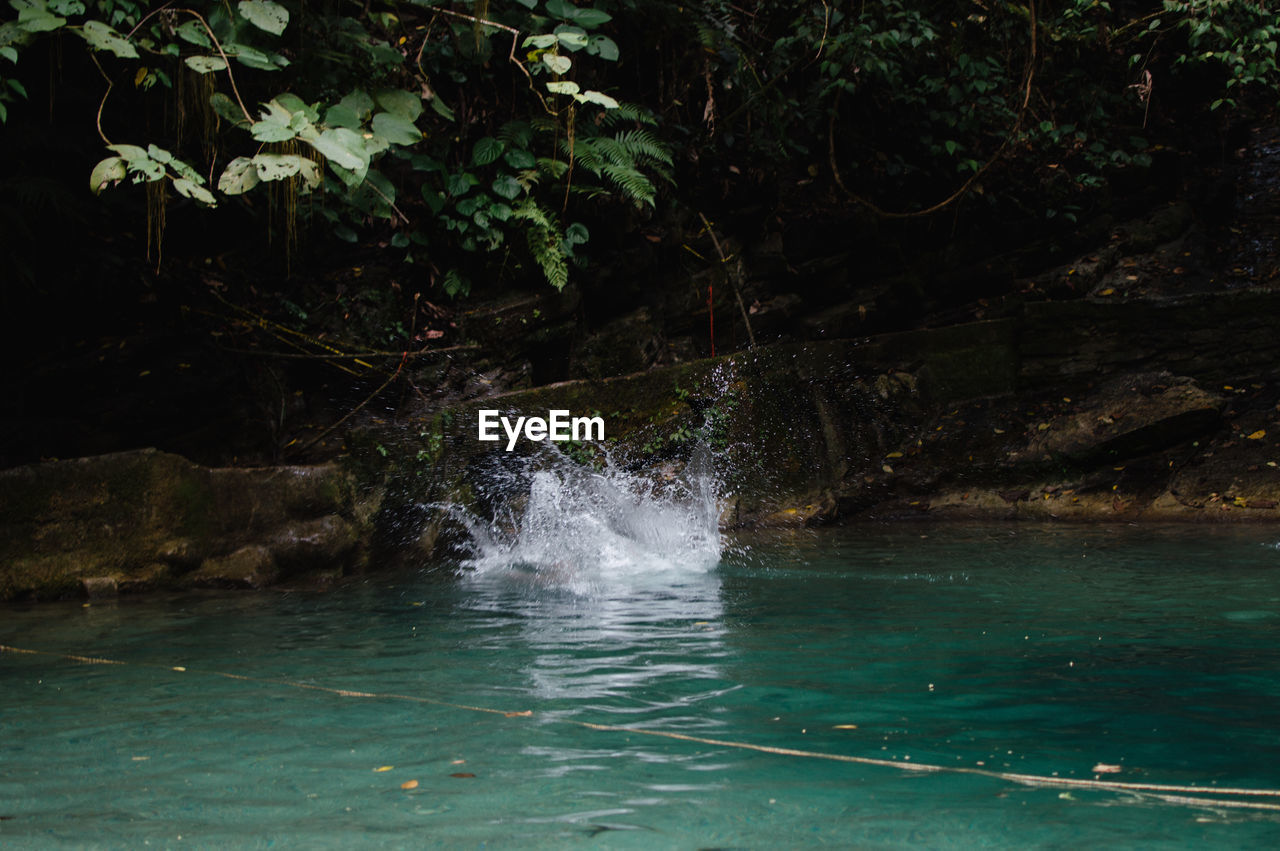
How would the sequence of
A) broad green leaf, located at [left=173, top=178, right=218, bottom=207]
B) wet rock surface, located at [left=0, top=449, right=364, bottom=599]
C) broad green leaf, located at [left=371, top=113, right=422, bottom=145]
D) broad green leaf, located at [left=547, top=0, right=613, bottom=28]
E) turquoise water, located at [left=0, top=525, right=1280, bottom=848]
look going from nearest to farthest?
turquoise water, located at [left=0, top=525, right=1280, bottom=848], broad green leaf, located at [left=173, top=178, right=218, bottom=207], broad green leaf, located at [left=371, top=113, right=422, bottom=145], wet rock surface, located at [left=0, top=449, right=364, bottom=599], broad green leaf, located at [left=547, top=0, right=613, bottom=28]

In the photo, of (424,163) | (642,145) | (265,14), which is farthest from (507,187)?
(265,14)

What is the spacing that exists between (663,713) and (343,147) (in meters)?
2.92

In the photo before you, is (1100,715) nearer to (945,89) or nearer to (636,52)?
(636,52)

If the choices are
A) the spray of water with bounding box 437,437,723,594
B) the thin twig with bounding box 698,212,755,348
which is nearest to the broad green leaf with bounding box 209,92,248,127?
the spray of water with bounding box 437,437,723,594

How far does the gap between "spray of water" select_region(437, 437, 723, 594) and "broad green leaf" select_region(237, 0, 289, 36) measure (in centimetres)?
312

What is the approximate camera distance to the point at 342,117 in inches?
184

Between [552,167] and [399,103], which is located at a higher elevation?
[552,167]

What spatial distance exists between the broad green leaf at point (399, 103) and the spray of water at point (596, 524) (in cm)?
263

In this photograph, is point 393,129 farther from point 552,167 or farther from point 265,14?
point 552,167

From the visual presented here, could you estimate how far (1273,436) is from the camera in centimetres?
708

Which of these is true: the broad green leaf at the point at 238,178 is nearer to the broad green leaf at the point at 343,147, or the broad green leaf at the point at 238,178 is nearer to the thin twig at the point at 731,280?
the broad green leaf at the point at 343,147

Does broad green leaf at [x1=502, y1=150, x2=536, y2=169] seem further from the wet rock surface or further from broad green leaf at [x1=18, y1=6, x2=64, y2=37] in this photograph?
broad green leaf at [x1=18, y1=6, x2=64, y2=37]

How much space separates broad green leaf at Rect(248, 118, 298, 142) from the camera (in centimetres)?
427

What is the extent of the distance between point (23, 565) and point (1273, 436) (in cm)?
819
